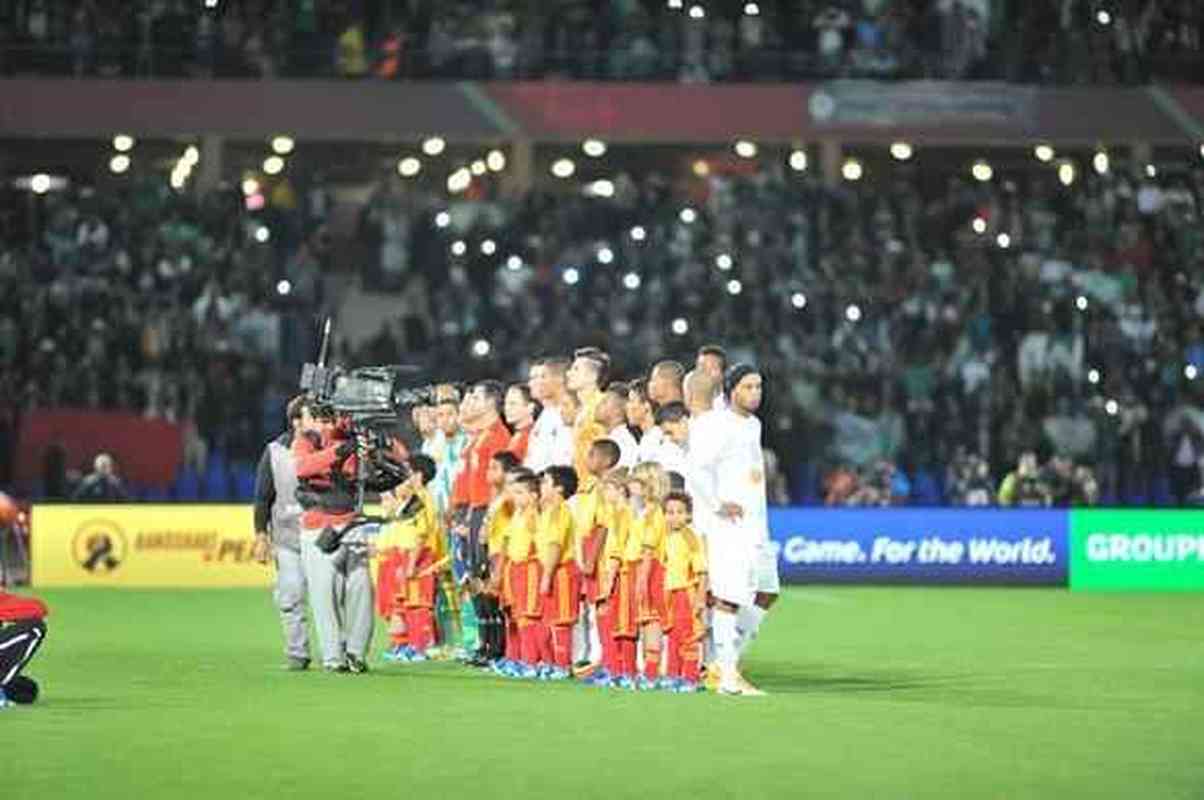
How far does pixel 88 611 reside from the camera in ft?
91.6

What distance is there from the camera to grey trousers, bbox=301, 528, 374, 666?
20.6 m

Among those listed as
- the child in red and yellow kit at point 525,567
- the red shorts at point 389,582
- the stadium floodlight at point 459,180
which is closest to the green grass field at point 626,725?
the child in red and yellow kit at point 525,567

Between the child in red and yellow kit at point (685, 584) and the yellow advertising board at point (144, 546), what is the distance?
1302cm

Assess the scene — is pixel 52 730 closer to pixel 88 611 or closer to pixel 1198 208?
pixel 88 611

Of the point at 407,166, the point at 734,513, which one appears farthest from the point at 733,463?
the point at 407,166

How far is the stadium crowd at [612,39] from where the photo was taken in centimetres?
4094

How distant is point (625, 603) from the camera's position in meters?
19.9

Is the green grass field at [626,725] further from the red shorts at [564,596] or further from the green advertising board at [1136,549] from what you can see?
the green advertising board at [1136,549]

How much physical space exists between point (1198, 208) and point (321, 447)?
24.1 m

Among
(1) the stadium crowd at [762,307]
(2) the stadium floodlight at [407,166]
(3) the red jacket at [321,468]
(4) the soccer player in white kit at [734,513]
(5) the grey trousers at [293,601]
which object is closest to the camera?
(4) the soccer player in white kit at [734,513]

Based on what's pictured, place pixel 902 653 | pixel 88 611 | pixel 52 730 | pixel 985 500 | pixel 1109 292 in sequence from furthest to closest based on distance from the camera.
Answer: pixel 1109 292 → pixel 985 500 → pixel 88 611 → pixel 902 653 → pixel 52 730

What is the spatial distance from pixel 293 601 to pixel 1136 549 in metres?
15.0

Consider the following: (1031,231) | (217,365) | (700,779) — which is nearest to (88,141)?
(217,365)

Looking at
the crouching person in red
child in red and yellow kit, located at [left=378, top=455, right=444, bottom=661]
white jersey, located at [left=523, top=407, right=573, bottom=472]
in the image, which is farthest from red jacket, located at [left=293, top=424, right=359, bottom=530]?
the crouching person in red
